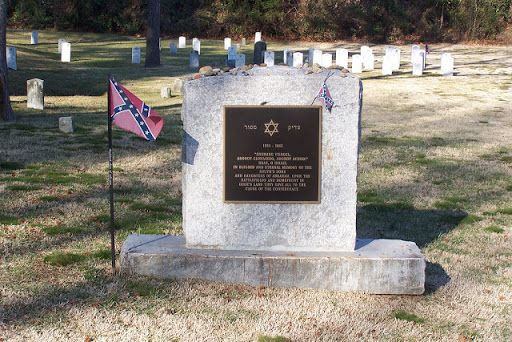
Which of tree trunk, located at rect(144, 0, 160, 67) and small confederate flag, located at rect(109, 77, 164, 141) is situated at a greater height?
tree trunk, located at rect(144, 0, 160, 67)

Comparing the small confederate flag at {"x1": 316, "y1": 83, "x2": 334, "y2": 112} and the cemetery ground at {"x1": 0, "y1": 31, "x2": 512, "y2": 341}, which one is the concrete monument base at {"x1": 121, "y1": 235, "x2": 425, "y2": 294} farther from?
the small confederate flag at {"x1": 316, "y1": 83, "x2": 334, "y2": 112}

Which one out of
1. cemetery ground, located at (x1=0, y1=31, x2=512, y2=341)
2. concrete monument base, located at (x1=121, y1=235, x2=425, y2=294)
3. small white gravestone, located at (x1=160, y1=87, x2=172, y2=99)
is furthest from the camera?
small white gravestone, located at (x1=160, y1=87, x2=172, y2=99)

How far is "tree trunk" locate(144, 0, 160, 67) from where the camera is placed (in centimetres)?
2717

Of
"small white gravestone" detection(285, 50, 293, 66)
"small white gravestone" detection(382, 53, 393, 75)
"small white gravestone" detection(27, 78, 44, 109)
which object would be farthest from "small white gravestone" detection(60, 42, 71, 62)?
"small white gravestone" detection(382, 53, 393, 75)

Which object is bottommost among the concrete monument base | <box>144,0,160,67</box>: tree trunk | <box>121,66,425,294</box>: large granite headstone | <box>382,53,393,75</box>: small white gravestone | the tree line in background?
the concrete monument base

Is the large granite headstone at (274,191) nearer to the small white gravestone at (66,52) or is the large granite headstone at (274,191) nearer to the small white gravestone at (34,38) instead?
the small white gravestone at (66,52)

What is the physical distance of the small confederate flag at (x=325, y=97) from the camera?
5.38m

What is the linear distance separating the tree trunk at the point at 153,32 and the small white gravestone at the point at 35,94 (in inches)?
482

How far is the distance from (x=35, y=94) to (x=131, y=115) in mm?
11314

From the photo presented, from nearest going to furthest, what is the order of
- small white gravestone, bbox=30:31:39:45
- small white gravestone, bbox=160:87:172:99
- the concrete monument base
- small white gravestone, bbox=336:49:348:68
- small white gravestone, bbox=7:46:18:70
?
1. the concrete monument base
2. small white gravestone, bbox=160:87:172:99
3. small white gravestone, bbox=7:46:18:70
4. small white gravestone, bbox=336:49:348:68
5. small white gravestone, bbox=30:31:39:45

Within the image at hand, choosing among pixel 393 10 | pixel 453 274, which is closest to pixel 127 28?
pixel 393 10

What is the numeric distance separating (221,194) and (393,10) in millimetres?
44919

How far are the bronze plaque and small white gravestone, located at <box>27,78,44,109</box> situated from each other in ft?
37.5

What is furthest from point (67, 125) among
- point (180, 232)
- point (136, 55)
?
point (136, 55)
